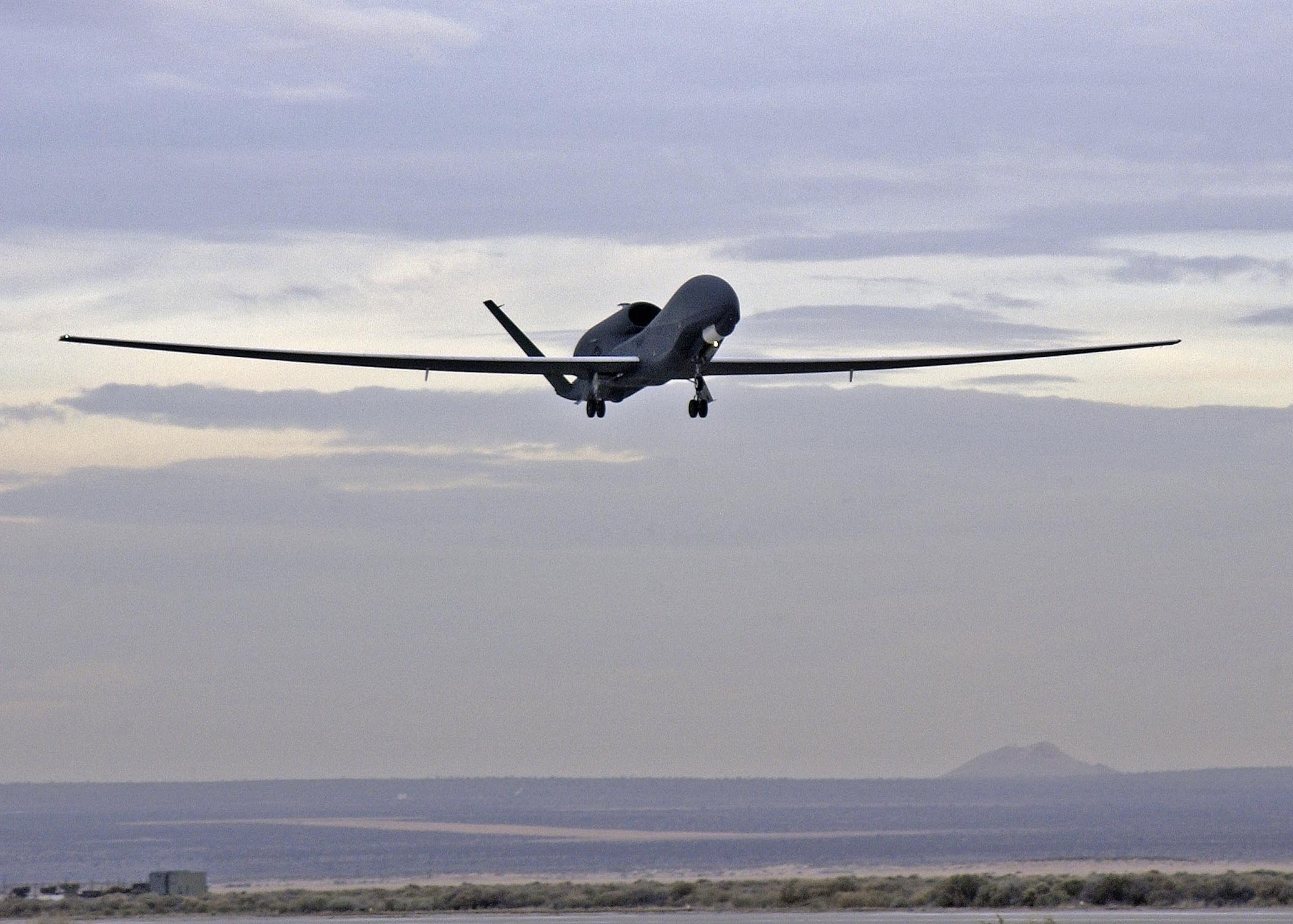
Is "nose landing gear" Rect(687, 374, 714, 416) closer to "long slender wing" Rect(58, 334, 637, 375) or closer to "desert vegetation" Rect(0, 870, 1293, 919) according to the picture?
"long slender wing" Rect(58, 334, 637, 375)

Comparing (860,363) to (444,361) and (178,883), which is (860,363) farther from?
(178,883)

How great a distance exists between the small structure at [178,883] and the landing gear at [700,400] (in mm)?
60757

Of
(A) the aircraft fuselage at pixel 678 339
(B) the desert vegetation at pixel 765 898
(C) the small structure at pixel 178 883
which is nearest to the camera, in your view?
(A) the aircraft fuselage at pixel 678 339

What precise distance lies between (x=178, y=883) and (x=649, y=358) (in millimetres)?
61903

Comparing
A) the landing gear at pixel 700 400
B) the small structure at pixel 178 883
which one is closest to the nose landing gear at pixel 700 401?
the landing gear at pixel 700 400

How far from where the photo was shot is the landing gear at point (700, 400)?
44.0m

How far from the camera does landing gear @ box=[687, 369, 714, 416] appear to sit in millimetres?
44000

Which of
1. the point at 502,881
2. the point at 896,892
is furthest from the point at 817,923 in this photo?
the point at 502,881

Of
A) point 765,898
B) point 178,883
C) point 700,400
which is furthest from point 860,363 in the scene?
point 178,883

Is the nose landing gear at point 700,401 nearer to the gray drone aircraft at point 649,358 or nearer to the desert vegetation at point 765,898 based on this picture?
the gray drone aircraft at point 649,358

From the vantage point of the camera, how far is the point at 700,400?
4428cm

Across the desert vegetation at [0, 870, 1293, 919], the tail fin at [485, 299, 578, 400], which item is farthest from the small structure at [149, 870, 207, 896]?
the tail fin at [485, 299, 578, 400]

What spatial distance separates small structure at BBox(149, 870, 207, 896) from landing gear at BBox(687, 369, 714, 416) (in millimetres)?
60757

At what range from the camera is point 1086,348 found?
45.9 m
